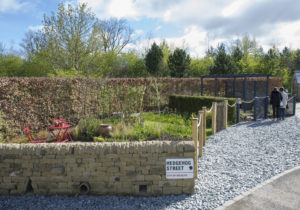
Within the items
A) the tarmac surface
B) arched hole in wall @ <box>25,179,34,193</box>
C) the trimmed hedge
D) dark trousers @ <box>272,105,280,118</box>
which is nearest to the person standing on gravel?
dark trousers @ <box>272,105,280,118</box>

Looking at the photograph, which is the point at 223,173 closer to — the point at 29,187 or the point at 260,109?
the point at 29,187

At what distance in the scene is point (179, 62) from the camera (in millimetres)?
28734

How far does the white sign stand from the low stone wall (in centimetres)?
7

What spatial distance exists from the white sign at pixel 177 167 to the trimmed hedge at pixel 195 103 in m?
7.00

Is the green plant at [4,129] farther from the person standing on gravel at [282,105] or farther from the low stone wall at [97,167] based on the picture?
the person standing on gravel at [282,105]

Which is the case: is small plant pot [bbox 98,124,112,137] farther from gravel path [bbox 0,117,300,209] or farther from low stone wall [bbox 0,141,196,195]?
gravel path [bbox 0,117,300,209]

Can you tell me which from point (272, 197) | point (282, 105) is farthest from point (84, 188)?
point (282, 105)

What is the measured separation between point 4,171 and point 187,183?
3.56 m

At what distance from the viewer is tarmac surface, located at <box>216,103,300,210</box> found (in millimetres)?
3637

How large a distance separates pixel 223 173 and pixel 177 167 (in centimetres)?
150

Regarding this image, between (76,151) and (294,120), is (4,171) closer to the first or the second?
(76,151)

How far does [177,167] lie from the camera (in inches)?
161

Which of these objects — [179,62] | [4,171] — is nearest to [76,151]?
[4,171]

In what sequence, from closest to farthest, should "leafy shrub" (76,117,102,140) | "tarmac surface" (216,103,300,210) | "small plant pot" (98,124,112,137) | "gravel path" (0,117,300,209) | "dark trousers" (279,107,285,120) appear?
"tarmac surface" (216,103,300,210)
"gravel path" (0,117,300,209)
"small plant pot" (98,124,112,137)
"leafy shrub" (76,117,102,140)
"dark trousers" (279,107,285,120)
